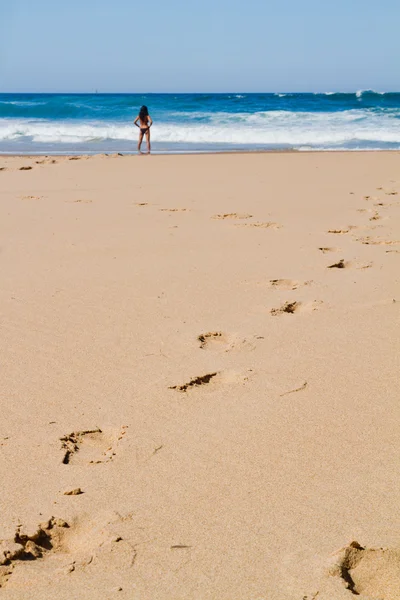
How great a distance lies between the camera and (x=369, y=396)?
246cm

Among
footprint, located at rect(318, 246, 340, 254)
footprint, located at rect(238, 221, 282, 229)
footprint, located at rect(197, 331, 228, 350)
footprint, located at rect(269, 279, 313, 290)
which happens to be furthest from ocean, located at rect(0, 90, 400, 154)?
footprint, located at rect(197, 331, 228, 350)

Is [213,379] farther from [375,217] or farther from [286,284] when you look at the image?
[375,217]

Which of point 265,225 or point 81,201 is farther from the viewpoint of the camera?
point 81,201

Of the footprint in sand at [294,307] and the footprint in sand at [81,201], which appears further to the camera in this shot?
the footprint in sand at [81,201]

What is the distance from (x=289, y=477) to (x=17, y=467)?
778 millimetres

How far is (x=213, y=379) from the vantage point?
2.64 metres

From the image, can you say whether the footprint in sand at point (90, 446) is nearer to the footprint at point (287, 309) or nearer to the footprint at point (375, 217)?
the footprint at point (287, 309)

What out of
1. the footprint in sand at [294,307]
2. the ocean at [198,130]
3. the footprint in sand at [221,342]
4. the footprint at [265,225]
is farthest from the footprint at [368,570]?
the ocean at [198,130]

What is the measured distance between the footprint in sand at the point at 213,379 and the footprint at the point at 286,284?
121 cm

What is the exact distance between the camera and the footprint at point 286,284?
149 inches

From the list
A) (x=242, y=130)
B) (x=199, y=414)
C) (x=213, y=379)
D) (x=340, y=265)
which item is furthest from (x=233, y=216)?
(x=242, y=130)

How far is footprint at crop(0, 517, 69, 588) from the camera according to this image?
5.23 ft

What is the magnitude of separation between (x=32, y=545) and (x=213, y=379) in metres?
1.12

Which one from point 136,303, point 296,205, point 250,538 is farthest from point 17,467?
point 296,205
